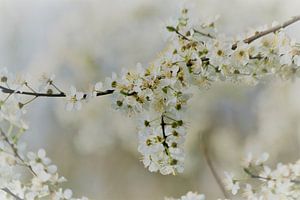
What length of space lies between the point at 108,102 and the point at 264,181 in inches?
13.7

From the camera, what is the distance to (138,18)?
3.24 ft

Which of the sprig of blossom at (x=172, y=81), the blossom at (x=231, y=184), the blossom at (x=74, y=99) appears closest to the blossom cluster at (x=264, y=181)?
the blossom at (x=231, y=184)

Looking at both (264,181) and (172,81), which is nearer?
(172,81)

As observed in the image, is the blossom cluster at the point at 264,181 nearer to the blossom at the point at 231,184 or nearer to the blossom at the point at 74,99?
the blossom at the point at 231,184

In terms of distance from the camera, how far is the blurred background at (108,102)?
981 mm

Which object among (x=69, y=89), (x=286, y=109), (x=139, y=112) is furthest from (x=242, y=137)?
(x=69, y=89)

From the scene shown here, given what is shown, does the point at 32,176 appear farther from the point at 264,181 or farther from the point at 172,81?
the point at 264,181

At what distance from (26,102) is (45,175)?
142 mm

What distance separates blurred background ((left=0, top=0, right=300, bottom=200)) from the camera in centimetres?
98

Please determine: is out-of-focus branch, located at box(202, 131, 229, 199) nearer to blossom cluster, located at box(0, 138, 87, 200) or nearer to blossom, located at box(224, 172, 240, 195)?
blossom, located at box(224, 172, 240, 195)

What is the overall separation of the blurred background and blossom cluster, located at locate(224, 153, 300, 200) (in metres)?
0.02

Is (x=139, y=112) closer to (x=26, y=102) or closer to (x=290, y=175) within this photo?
(x=26, y=102)

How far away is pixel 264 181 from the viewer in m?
1.01

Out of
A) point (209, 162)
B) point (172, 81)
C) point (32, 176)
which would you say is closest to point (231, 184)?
point (209, 162)
